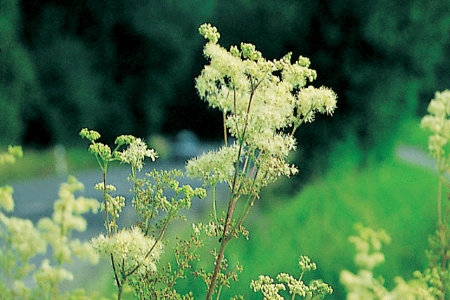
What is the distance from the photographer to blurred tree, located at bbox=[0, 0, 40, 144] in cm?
929

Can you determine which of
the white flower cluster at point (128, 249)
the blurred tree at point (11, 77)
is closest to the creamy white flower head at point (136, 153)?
the white flower cluster at point (128, 249)

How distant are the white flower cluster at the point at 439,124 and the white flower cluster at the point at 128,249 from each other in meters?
0.76

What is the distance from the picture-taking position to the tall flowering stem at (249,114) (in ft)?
3.34

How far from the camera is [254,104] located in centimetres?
107

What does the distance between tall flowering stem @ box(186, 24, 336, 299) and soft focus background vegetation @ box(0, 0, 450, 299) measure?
1854 millimetres

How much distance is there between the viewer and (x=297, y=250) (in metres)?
3.34

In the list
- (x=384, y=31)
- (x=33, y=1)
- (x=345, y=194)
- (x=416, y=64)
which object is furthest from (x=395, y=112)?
(x=33, y=1)

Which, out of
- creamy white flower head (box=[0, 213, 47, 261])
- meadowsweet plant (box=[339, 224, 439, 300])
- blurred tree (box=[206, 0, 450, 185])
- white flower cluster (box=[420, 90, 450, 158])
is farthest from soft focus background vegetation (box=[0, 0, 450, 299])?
creamy white flower head (box=[0, 213, 47, 261])

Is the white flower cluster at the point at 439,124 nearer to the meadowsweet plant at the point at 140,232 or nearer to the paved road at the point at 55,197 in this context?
the meadowsweet plant at the point at 140,232

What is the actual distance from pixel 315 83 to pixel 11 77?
5.80 metres

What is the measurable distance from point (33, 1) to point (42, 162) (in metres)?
2.93

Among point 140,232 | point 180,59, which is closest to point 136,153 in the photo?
point 140,232

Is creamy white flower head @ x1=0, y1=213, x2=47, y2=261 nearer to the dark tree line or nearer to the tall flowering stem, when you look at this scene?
the tall flowering stem

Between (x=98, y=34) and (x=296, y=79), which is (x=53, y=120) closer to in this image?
(x=98, y=34)
